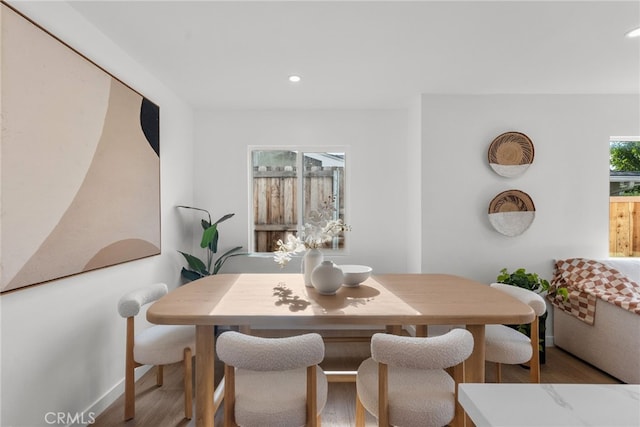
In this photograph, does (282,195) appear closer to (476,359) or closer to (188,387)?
(188,387)

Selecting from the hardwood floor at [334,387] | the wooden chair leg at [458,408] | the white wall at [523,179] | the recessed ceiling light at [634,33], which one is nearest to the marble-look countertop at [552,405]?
A: the wooden chair leg at [458,408]

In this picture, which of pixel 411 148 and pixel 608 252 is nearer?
pixel 608 252

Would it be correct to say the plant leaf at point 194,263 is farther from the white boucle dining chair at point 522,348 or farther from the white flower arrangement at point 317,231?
the white boucle dining chair at point 522,348

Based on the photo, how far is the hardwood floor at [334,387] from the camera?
204 cm

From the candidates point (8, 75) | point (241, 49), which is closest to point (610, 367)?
point (241, 49)

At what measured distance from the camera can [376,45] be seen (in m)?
2.19

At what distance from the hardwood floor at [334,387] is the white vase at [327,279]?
90 cm

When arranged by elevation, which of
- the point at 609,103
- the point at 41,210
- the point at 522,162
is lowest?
the point at 41,210

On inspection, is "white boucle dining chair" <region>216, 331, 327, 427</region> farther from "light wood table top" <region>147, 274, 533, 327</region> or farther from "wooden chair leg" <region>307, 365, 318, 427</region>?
"light wood table top" <region>147, 274, 533, 327</region>

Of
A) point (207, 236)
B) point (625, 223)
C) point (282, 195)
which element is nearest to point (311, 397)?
point (207, 236)

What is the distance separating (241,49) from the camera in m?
2.23

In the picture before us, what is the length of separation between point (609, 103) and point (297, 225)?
11.3 ft

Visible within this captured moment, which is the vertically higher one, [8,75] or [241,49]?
[241,49]

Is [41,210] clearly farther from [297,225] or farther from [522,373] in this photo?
[522,373]
